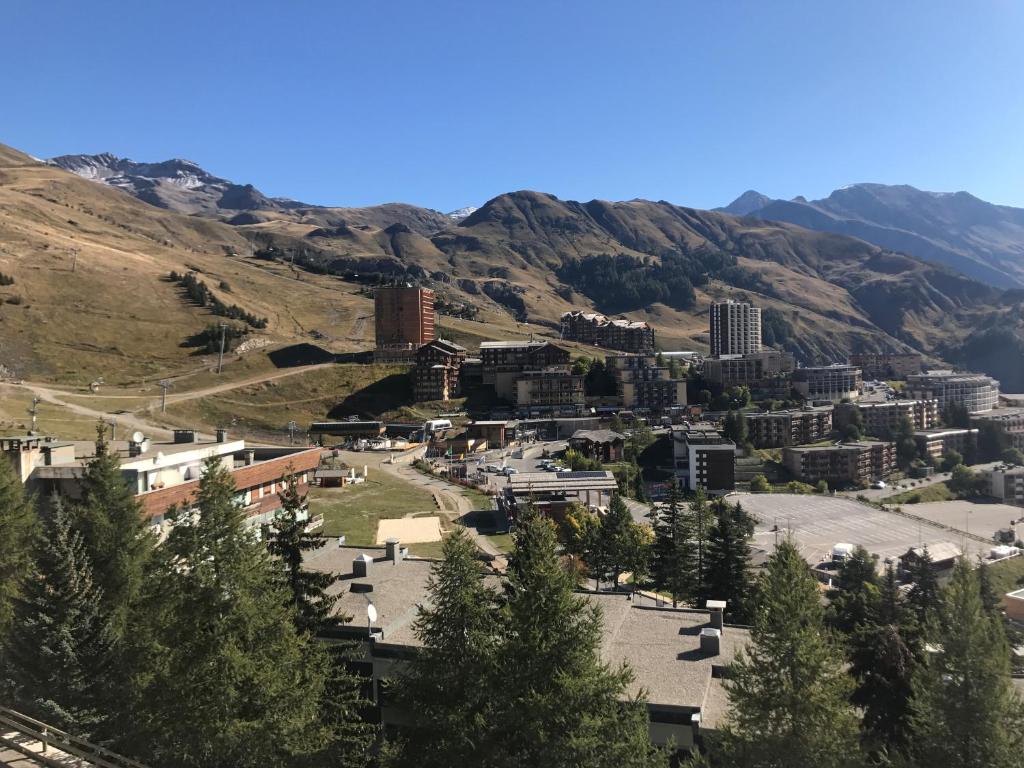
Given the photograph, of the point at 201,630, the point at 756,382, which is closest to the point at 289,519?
the point at 201,630

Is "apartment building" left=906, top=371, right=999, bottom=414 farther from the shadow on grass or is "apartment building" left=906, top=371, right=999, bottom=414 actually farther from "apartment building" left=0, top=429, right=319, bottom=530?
"apartment building" left=0, top=429, right=319, bottom=530

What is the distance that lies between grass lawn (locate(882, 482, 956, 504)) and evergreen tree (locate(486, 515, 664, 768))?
10051 cm

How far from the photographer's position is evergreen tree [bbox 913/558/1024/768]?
40.9 ft

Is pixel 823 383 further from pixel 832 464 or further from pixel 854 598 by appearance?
pixel 854 598

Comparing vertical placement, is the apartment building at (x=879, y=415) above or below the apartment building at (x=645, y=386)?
below

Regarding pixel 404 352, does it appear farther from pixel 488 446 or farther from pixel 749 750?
pixel 749 750

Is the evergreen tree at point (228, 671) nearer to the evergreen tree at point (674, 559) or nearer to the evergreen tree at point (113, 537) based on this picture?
the evergreen tree at point (113, 537)

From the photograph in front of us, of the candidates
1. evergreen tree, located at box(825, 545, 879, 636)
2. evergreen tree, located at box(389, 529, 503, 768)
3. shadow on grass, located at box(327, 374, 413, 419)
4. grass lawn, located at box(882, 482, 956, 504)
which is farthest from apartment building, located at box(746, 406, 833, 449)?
evergreen tree, located at box(389, 529, 503, 768)

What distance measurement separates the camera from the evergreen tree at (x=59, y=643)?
15.3 m

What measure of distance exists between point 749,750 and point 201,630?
1172cm

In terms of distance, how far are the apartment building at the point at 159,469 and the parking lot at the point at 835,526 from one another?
171 ft

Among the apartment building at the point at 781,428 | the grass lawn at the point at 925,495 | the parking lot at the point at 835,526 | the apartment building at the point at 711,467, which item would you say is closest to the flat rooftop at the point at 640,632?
the parking lot at the point at 835,526

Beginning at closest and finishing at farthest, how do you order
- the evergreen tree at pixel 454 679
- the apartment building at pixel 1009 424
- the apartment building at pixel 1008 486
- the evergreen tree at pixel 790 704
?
the evergreen tree at pixel 790 704, the evergreen tree at pixel 454 679, the apartment building at pixel 1008 486, the apartment building at pixel 1009 424

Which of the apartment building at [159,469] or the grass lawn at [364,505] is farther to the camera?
the grass lawn at [364,505]
